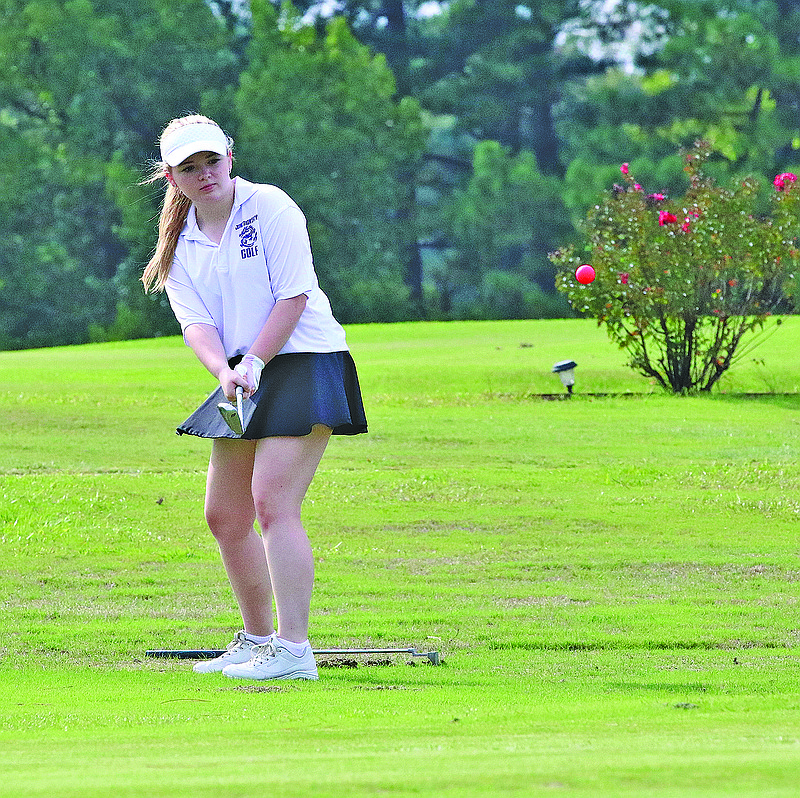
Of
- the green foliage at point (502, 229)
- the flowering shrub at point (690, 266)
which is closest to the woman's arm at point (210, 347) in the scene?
the flowering shrub at point (690, 266)

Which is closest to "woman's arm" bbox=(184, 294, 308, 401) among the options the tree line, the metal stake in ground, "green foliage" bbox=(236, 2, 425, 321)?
the metal stake in ground

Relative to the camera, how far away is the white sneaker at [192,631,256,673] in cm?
537

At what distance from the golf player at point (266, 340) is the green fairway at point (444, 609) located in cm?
40

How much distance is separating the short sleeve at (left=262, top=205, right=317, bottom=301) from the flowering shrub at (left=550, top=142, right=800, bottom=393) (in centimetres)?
1482

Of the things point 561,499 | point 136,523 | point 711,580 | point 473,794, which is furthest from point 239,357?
point 561,499

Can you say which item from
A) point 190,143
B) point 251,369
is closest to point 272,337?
point 251,369

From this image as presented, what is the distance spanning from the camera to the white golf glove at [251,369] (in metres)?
5.00

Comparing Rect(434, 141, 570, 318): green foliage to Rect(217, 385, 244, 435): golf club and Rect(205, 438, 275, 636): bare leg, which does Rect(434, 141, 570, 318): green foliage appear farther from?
Rect(217, 385, 244, 435): golf club

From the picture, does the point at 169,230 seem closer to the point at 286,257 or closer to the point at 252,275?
the point at 252,275

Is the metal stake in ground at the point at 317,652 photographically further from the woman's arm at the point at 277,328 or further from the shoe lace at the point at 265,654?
the woman's arm at the point at 277,328

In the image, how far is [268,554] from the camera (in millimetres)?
5168

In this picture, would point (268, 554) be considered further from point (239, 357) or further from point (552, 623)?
point (552, 623)

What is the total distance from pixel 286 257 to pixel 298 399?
48 cm

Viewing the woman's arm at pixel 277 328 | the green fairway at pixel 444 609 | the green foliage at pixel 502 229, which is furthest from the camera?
the green foliage at pixel 502 229
